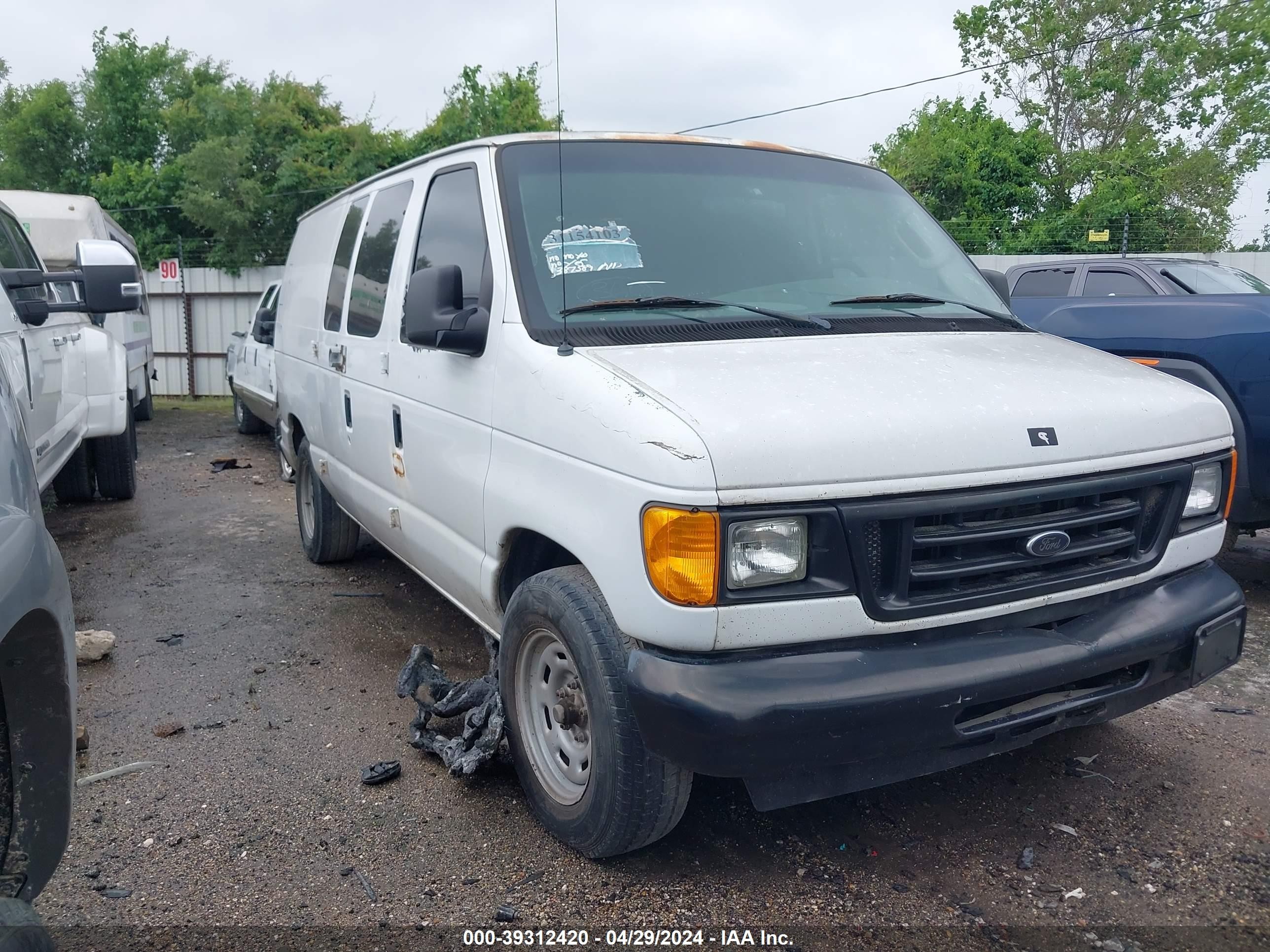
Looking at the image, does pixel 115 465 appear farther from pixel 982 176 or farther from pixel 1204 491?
pixel 982 176

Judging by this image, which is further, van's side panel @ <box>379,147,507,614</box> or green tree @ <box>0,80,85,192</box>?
green tree @ <box>0,80,85,192</box>

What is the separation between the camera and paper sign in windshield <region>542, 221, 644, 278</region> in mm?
3246

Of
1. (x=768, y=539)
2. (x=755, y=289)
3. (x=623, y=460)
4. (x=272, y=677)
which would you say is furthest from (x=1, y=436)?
(x=272, y=677)

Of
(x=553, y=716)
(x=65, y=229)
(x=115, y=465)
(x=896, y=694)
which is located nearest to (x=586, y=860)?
(x=553, y=716)

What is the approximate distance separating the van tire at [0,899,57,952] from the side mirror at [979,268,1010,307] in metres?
3.56

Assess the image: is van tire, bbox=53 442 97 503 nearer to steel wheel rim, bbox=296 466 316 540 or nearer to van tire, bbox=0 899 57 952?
steel wheel rim, bbox=296 466 316 540

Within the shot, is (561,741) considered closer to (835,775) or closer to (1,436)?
(835,775)

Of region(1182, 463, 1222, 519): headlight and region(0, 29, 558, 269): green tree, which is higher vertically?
region(0, 29, 558, 269): green tree

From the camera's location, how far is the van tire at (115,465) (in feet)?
26.1

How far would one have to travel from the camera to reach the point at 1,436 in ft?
6.47

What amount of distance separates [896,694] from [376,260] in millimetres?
3070

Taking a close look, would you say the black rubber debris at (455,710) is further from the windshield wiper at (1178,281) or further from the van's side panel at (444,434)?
the windshield wiper at (1178,281)

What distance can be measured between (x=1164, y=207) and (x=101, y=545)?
20.0 metres

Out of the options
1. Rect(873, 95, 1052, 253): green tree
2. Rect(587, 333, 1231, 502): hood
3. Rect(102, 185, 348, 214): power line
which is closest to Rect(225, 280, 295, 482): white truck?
Rect(587, 333, 1231, 502): hood
